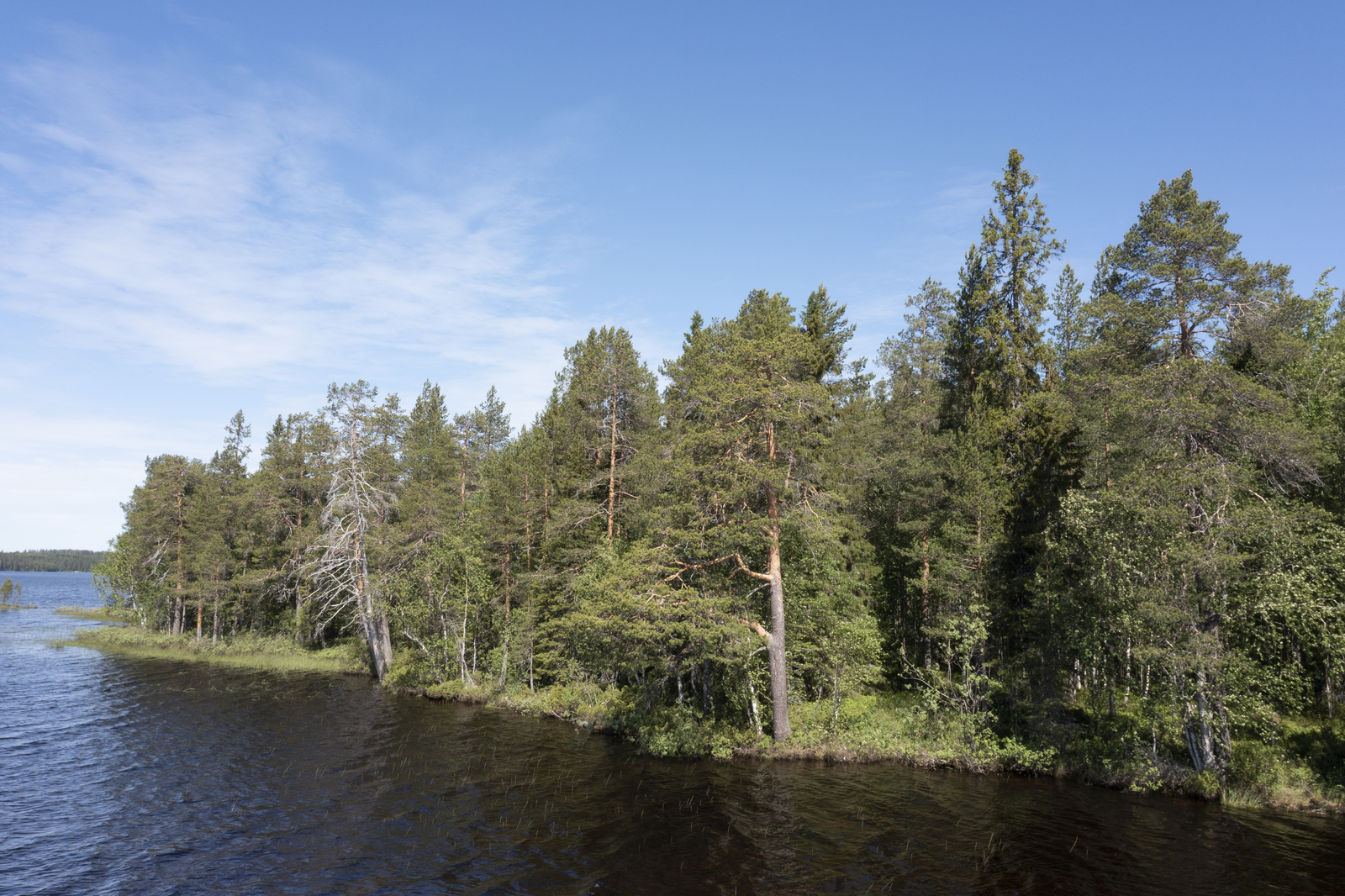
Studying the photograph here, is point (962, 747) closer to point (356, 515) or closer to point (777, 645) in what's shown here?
point (777, 645)

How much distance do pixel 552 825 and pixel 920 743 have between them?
49.0 ft

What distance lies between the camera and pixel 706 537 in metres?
26.6

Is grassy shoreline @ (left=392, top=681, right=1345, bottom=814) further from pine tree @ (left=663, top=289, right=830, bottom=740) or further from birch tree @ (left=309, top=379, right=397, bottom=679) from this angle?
birch tree @ (left=309, top=379, right=397, bottom=679)

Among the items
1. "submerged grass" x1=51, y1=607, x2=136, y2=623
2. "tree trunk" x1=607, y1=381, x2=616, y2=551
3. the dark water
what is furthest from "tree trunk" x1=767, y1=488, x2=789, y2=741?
"submerged grass" x1=51, y1=607, x2=136, y2=623

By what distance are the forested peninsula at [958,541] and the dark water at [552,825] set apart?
3167 mm

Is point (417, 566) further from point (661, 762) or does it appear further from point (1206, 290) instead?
point (1206, 290)

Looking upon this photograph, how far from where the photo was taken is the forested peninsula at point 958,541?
821 inches

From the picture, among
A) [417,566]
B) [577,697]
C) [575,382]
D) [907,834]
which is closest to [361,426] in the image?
[417,566]

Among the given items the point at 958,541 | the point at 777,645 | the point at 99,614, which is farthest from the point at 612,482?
the point at 99,614

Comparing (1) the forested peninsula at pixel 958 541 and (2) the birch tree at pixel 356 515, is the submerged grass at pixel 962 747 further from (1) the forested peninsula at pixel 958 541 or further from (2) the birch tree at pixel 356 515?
(2) the birch tree at pixel 356 515

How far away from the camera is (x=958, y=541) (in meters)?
27.6

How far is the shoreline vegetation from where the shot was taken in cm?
2052

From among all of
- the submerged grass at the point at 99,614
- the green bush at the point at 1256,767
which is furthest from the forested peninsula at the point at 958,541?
the submerged grass at the point at 99,614

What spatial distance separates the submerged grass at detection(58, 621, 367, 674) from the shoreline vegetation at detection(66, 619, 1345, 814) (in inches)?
695
